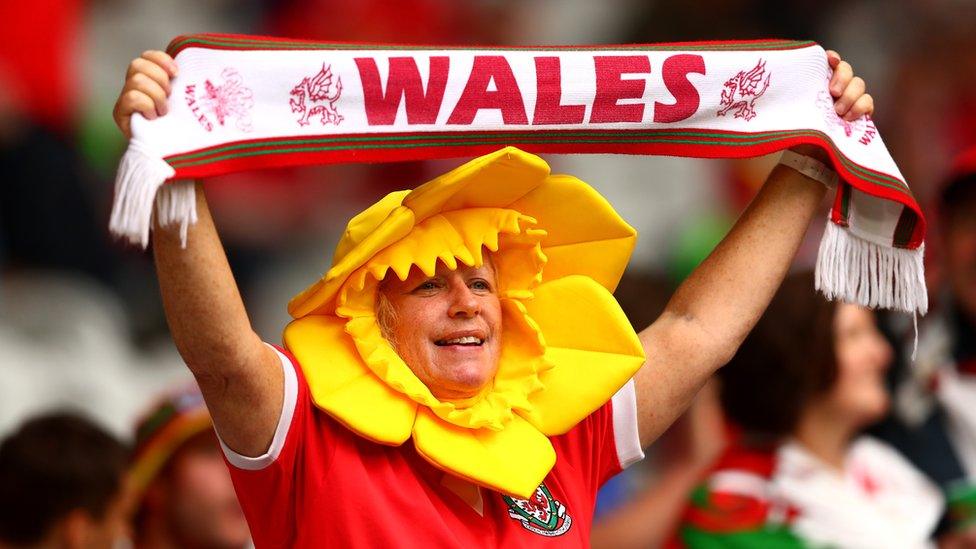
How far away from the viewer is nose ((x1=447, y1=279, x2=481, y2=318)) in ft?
9.87

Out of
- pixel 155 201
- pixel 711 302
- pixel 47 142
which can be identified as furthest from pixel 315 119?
pixel 47 142

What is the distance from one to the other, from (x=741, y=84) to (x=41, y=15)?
3679 millimetres

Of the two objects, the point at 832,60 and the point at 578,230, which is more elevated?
the point at 832,60

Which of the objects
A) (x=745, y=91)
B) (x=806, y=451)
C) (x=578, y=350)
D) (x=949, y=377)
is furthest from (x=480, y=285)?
(x=949, y=377)

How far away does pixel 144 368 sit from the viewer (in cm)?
659

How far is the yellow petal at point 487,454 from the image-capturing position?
293 centimetres

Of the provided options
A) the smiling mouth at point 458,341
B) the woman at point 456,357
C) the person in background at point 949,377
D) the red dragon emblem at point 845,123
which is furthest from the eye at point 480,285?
the person in background at point 949,377

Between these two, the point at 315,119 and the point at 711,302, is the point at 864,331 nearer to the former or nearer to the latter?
the point at 711,302

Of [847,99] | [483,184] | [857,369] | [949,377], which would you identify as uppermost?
[847,99]

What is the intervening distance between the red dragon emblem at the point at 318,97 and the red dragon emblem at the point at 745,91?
78cm

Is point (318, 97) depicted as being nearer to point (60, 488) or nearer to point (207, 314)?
point (207, 314)

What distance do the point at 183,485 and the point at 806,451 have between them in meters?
1.53

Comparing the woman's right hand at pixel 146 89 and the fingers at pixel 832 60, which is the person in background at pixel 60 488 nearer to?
the woman's right hand at pixel 146 89

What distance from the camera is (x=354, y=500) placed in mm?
2873
